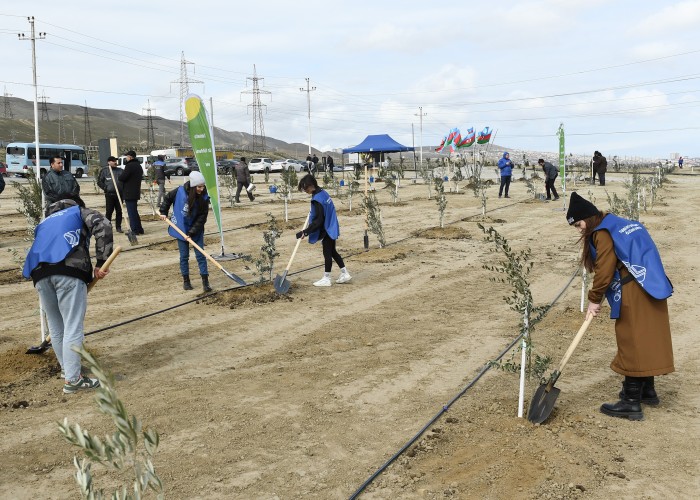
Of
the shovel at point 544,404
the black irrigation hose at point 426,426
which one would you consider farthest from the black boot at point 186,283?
the shovel at point 544,404

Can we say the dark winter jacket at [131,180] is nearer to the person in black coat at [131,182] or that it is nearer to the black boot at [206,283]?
the person in black coat at [131,182]

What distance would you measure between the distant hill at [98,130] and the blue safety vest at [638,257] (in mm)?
75173

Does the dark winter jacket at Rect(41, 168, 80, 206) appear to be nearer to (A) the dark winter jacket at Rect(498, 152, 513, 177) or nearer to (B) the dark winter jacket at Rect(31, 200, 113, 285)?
(B) the dark winter jacket at Rect(31, 200, 113, 285)

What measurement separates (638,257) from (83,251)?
3873mm

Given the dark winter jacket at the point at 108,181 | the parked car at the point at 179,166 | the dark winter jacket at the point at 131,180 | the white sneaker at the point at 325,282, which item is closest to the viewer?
the white sneaker at the point at 325,282

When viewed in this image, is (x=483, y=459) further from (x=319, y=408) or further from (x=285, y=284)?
(x=285, y=284)

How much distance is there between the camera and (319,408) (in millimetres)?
4766

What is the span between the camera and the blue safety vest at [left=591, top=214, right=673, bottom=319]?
13.8 ft

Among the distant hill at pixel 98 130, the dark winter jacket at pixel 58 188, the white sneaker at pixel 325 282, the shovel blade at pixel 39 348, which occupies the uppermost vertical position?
the distant hill at pixel 98 130

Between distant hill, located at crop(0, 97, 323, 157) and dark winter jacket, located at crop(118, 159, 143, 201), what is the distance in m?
64.8

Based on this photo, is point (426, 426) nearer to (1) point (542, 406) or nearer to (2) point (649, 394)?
(1) point (542, 406)

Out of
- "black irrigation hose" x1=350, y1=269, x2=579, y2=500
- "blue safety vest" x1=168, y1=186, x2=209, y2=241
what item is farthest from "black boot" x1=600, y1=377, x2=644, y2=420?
"blue safety vest" x1=168, y1=186, x2=209, y2=241

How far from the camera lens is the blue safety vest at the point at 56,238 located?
15.6ft

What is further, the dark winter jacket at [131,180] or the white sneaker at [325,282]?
the dark winter jacket at [131,180]
